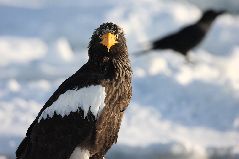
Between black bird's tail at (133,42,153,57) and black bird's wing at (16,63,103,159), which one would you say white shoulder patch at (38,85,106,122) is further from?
black bird's tail at (133,42,153,57)

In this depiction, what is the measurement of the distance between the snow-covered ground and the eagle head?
3.14m

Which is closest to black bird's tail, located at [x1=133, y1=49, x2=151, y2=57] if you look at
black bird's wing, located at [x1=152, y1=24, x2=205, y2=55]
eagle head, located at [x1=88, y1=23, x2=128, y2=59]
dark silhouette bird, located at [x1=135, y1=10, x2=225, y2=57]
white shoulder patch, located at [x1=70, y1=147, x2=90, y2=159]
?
dark silhouette bird, located at [x1=135, y1=10, x2=225, y2=57]

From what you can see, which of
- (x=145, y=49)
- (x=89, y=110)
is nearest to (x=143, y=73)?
(x=145, y=49)

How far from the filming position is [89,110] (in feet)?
22.9

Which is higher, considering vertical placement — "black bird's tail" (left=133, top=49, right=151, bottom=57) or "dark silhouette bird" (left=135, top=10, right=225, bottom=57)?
"dark silhouette bird" (left=135, top=10, right=225, bottom=57)

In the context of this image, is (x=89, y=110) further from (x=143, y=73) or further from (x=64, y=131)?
(x=143, y=73)

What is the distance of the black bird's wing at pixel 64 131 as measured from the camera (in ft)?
23.0

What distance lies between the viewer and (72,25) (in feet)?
50.3

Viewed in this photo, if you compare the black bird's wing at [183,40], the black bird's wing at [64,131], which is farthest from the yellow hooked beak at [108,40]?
the black bird's wing at [183,40]

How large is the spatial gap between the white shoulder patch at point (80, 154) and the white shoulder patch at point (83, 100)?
268 millimetres

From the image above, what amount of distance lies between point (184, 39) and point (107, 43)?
7682 mm

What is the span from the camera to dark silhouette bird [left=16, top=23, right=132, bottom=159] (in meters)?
6.98

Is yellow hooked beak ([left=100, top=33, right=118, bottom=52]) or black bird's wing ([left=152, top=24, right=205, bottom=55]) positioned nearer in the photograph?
yellow hooked beak ([left=100, top=33, right=118, bottom=52])

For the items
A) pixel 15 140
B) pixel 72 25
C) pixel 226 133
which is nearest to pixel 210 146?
pixel 226 133
